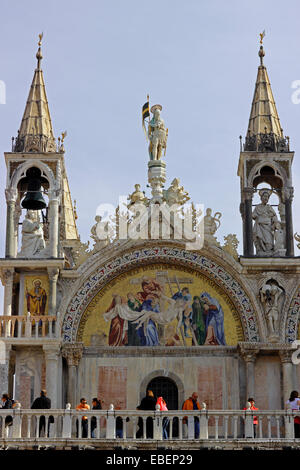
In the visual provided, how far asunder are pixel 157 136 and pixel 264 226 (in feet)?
11.3

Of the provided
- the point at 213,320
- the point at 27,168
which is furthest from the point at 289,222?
the point at 27,168

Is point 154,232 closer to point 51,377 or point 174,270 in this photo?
point 174,270

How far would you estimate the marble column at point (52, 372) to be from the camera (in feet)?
93.0

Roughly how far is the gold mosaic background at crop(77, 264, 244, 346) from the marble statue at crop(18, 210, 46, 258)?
1.74m

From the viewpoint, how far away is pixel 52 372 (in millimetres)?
28594

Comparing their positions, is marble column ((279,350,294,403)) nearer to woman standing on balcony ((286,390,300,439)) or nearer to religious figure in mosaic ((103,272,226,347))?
religious figure in mosaic ((103,272,226,347))

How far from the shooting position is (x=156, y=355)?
29.3 metres

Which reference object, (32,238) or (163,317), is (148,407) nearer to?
(163,317)

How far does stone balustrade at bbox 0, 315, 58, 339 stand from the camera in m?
28.9

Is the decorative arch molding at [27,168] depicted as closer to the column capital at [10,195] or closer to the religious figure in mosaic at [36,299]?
the column capital at [10,195]

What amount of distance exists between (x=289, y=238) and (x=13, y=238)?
20.9 feet

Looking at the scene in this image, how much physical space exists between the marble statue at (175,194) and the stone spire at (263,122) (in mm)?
1898

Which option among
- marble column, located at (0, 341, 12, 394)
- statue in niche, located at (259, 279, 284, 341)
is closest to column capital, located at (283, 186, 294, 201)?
statue in niche, located at (259, 279, 284, 341)
